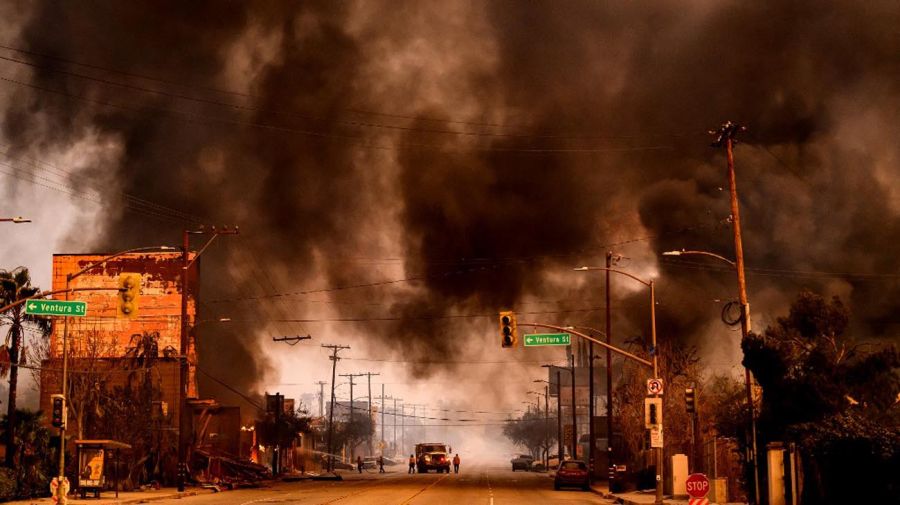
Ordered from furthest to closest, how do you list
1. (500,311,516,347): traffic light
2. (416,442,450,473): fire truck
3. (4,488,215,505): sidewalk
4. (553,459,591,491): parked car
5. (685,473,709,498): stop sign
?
(416,442,450,473): fire truck, (553,459,591,491): parked car, (4,488,215,505): sidewalk, (500,311,516,347): traffic light, (685,473,709,498): stop sign

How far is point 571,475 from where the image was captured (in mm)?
52219

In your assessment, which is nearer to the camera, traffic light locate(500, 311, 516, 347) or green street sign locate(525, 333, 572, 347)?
traffic light locate(500, 311, 516, 347)

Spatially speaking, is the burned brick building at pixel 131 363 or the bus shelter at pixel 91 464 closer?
the bus shelter at pixel 91 464

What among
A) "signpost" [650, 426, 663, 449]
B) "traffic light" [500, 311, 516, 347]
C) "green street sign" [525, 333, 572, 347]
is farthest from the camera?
"green street sign" [525, 333, 572, 347]

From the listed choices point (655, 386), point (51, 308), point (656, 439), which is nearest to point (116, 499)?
point (51, 308)

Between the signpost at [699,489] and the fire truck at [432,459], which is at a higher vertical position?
the signpost at [699,489]

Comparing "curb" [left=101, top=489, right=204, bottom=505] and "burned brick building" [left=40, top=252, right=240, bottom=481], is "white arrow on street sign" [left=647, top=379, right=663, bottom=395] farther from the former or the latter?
"burned brick building" [left=40, top=252, right=240, bottom=481]

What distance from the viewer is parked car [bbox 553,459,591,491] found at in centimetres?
5212

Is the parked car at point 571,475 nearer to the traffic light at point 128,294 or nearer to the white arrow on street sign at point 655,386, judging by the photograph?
the white arrow on street sign at point 655,386

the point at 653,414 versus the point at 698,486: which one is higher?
the point at 653,414

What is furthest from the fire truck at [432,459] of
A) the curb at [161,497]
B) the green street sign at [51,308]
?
→ the green street sign at [51,308]

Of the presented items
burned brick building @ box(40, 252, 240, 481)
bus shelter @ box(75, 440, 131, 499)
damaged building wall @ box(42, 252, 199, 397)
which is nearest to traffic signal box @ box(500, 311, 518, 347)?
bus shelter @ box(75, 440, 131, 499)

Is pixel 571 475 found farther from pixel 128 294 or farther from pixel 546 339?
pixel 128 294

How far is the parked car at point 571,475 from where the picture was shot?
5212 centimetres
